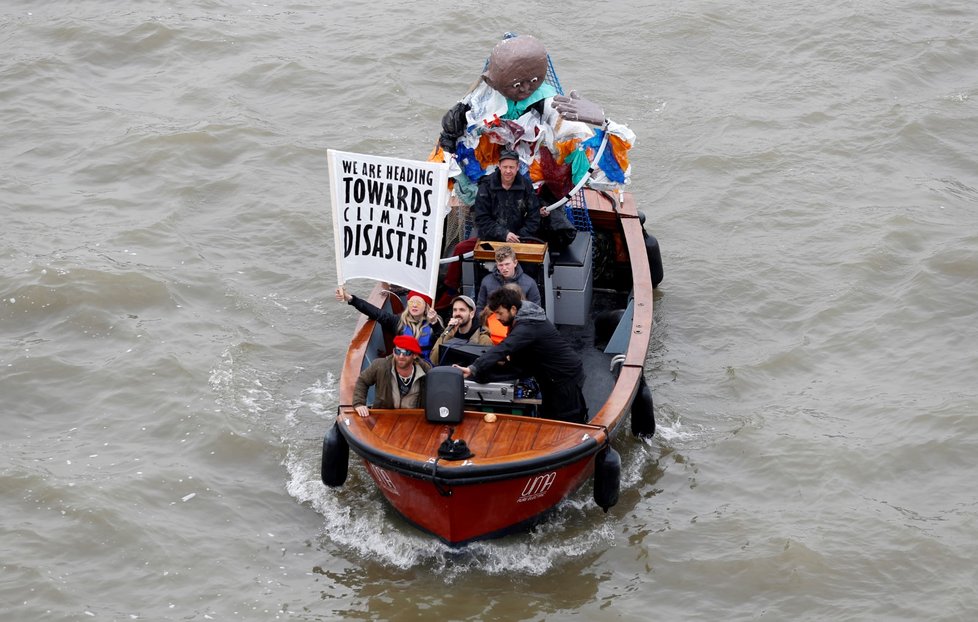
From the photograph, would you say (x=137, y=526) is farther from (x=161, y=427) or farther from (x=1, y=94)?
(x=1, y=94)

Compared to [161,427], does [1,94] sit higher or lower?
higher

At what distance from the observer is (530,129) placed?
12469 millimetres

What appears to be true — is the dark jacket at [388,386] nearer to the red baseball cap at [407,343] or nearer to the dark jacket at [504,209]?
the red baseball cap at [407,343]

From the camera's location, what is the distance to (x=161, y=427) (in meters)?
12.1


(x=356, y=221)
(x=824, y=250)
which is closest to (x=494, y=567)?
(x=356, y=221)

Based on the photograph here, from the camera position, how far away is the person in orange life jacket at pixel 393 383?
1033 centimetres

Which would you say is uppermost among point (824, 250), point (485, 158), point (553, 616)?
point (485, 158)

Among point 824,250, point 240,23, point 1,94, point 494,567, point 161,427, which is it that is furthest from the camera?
point 240,23

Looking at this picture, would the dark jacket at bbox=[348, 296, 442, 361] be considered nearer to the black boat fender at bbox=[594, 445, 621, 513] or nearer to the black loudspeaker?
the black loudspeaker

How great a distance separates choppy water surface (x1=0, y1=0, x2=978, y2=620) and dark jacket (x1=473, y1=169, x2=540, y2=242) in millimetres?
2140

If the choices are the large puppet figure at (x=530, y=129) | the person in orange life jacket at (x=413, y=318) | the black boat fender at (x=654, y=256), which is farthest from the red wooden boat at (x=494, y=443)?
the black boat fender at (x=654, y=256)

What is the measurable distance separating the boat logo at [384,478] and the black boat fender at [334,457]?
1.09 feet

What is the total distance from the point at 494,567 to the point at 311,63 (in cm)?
1166

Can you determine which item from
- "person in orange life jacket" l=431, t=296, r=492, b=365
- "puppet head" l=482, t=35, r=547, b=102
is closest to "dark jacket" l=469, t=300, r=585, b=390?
"person in orange life jacket" l=431, t=296, r=492, b=365
